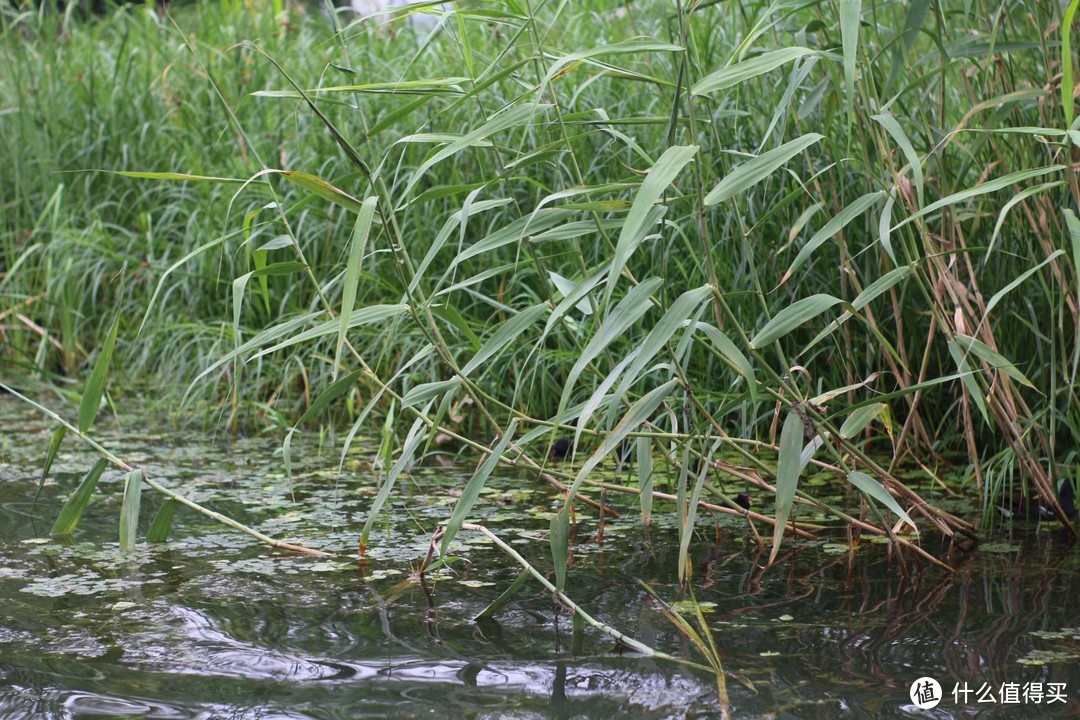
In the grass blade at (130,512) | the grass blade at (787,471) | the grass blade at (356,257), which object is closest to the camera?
the grass blade at (356,257)

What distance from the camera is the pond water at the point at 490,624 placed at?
1653 mm

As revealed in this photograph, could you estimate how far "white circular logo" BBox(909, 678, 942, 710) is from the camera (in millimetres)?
1612

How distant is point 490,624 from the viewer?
77.4 inches

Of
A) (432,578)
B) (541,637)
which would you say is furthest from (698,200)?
(432,578)

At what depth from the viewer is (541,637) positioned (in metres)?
1.91

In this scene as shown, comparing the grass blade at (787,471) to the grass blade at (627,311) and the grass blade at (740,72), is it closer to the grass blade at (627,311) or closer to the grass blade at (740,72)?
the grass blade at (627,311)

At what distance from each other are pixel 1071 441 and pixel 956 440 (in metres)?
0.29

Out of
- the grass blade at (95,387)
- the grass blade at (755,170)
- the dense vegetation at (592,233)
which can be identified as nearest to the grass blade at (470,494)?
the dense vegetation at (592,233)

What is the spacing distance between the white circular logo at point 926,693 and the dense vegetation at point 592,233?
0.29 m

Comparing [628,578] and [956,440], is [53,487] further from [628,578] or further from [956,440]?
[956,440]

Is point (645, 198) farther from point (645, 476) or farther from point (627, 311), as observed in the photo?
point (645, 476)

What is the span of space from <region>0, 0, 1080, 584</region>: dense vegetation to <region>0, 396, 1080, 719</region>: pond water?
0.18 meters

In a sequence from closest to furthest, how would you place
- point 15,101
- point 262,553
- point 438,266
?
point 262,553 → point 438,266 → point 15,101

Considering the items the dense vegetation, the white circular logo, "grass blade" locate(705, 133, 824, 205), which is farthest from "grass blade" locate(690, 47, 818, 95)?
the white circular logo
